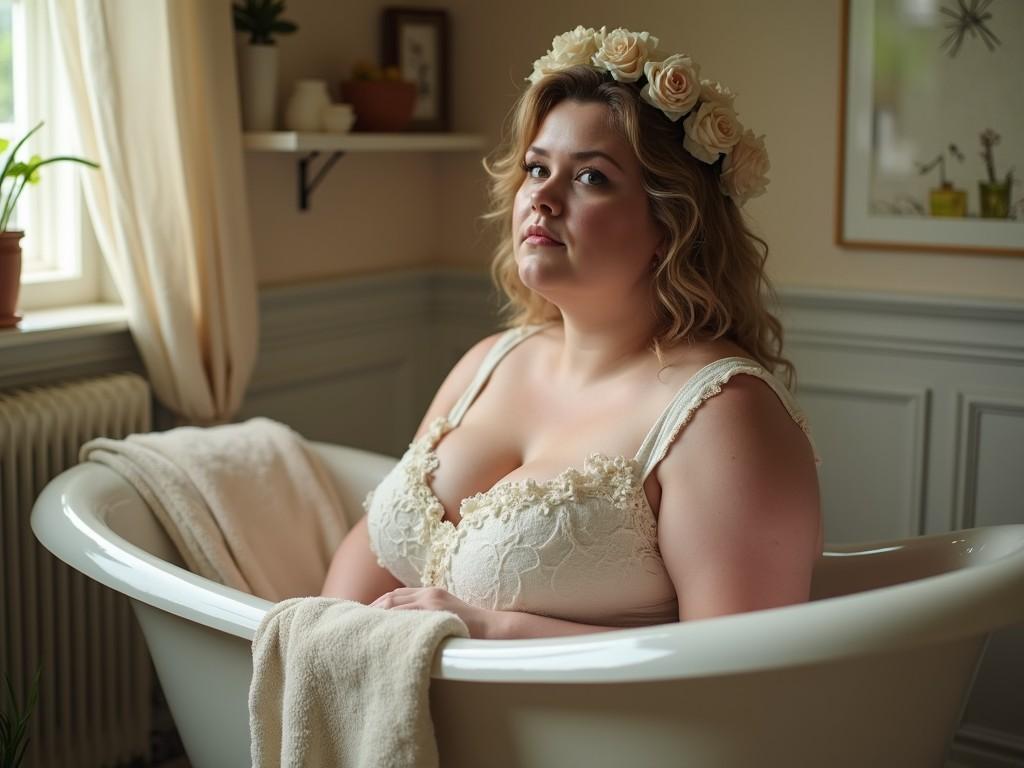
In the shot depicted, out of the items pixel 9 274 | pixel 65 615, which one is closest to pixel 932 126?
pixel 9 274

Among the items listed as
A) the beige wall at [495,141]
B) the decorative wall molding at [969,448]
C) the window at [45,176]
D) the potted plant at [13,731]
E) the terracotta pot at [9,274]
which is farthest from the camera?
the beige wall at [495,141]

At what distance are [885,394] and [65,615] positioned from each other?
5.67 ft

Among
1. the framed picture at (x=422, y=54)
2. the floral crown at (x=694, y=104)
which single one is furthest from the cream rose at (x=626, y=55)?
the framed picture at (x=422, y=54)

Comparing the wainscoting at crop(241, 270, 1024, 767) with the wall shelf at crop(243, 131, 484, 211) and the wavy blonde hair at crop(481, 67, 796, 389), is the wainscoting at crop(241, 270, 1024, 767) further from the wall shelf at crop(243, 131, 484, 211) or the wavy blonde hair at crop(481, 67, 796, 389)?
the wavy blonde hair at crop(481, 67, 796, 389)

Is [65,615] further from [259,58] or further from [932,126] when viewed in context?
[932,126]

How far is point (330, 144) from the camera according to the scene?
270cm

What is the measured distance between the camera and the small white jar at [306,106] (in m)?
2.71

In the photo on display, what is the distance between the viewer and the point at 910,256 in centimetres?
262

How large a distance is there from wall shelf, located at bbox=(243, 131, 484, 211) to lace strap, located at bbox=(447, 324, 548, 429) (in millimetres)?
745

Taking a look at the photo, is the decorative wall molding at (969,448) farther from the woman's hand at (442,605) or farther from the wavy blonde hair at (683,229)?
the woman's hand at (442,605)

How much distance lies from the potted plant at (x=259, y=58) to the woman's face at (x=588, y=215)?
39.9 inches

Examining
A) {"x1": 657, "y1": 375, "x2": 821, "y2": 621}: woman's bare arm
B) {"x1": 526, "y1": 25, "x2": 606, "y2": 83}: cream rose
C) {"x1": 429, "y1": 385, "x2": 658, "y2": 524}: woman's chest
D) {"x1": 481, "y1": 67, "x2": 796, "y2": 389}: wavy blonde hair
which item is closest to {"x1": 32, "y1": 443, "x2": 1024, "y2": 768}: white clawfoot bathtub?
{"x1": 657, "y1": 375, "x2": 821, "y2": 621}: woman's bare arm

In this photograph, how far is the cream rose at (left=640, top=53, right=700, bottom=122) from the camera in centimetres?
176

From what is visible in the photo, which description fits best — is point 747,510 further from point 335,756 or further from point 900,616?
point 335,756
